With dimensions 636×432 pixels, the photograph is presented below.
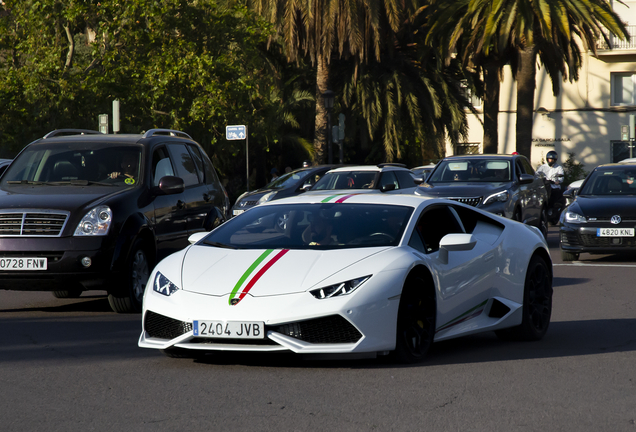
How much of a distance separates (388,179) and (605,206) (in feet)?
19.6

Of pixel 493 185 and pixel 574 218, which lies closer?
pixel 574 218

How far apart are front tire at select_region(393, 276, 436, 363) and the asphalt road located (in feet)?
0.34

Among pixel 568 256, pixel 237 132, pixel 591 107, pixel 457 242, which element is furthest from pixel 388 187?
pixel 591 107

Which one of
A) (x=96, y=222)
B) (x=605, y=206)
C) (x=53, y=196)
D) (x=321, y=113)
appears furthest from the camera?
(x=321, y=113)

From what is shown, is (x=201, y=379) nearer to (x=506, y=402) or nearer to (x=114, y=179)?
(x=506, y=402)

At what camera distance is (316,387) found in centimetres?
601

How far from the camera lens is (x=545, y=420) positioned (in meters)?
5.20

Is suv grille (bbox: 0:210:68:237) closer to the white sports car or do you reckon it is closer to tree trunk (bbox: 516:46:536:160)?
the white sports car

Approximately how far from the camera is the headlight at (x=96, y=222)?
938 cm

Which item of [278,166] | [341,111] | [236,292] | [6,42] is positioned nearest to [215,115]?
[6,42]

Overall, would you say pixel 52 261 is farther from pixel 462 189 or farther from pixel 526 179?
pixel 526 179

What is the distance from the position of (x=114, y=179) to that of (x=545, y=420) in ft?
21.1

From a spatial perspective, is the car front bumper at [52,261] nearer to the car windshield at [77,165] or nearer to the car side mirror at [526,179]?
the car windshield at [77,165]

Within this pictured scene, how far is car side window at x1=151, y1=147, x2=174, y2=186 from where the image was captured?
10789mm
